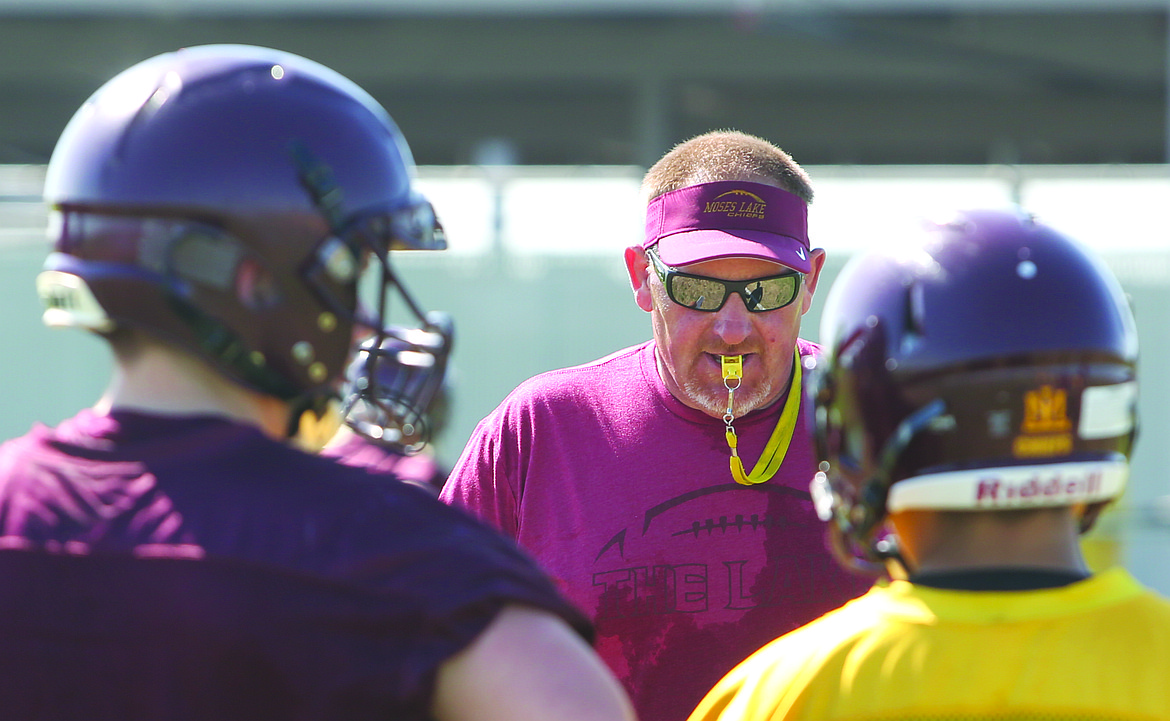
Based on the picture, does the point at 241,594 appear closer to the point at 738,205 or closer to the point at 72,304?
the point at 72,304

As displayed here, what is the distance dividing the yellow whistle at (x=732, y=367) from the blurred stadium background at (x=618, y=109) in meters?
4.44

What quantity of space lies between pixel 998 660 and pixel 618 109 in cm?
1849

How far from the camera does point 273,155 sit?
1606mm

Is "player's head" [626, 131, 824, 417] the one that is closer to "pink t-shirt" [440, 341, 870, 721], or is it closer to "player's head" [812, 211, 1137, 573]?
"pink t-shirt" [440, 341, 870, 721]

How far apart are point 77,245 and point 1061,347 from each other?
127 centimetres

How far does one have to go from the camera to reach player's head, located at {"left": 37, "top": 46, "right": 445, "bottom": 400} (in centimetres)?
158

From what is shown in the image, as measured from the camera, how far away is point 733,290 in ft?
10.2

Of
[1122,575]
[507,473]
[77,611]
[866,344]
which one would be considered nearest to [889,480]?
[866,344]

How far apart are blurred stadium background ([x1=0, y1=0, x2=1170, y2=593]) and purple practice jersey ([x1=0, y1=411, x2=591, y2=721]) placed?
5978 mm

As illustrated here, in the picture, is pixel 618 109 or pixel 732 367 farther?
pixel 618 109

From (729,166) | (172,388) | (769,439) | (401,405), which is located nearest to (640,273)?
(729,166)

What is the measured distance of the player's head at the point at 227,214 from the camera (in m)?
1.58

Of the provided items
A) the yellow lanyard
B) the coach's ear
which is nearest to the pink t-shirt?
the yellow lanyard

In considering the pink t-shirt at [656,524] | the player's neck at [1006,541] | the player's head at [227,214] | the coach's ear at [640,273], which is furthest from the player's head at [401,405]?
the player's neck at [1006,541]
